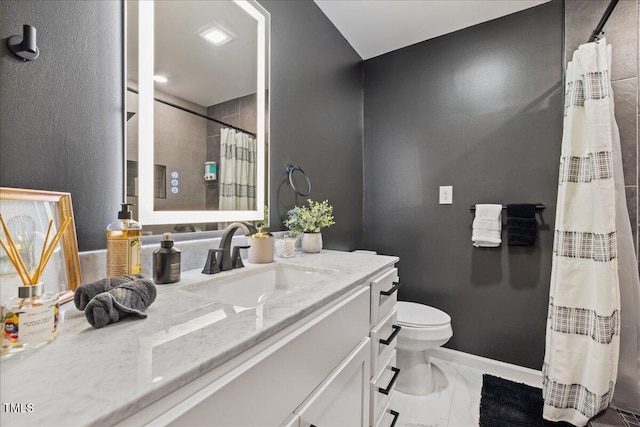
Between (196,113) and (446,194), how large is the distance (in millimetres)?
1731

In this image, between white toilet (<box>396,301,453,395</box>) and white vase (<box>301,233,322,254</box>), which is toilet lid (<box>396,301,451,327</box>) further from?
white vase (<box>301,233,322,254</box>)

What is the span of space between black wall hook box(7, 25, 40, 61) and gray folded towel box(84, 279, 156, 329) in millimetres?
587

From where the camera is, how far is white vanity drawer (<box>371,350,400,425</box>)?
107cm

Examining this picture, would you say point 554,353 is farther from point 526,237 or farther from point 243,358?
point 243,358

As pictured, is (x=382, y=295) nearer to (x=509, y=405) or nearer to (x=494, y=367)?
(x=509, y=405)

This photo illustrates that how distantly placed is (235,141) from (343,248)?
1172 millimetres

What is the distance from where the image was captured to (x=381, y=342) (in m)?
1.12

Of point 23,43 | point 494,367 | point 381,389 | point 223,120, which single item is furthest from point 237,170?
point 494,367

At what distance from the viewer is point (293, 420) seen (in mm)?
600

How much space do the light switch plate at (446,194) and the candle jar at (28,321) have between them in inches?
83.1

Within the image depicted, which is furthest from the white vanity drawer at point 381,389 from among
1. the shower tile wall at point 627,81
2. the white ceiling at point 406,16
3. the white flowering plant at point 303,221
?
the white ceiling at point 406,16

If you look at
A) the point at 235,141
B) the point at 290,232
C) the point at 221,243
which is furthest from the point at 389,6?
the point at 221,243

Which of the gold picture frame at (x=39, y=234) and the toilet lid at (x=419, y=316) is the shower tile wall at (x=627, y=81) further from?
the gold picture frame at (x=39, y=234)

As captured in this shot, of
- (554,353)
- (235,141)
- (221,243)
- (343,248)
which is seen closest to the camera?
(221,243)
